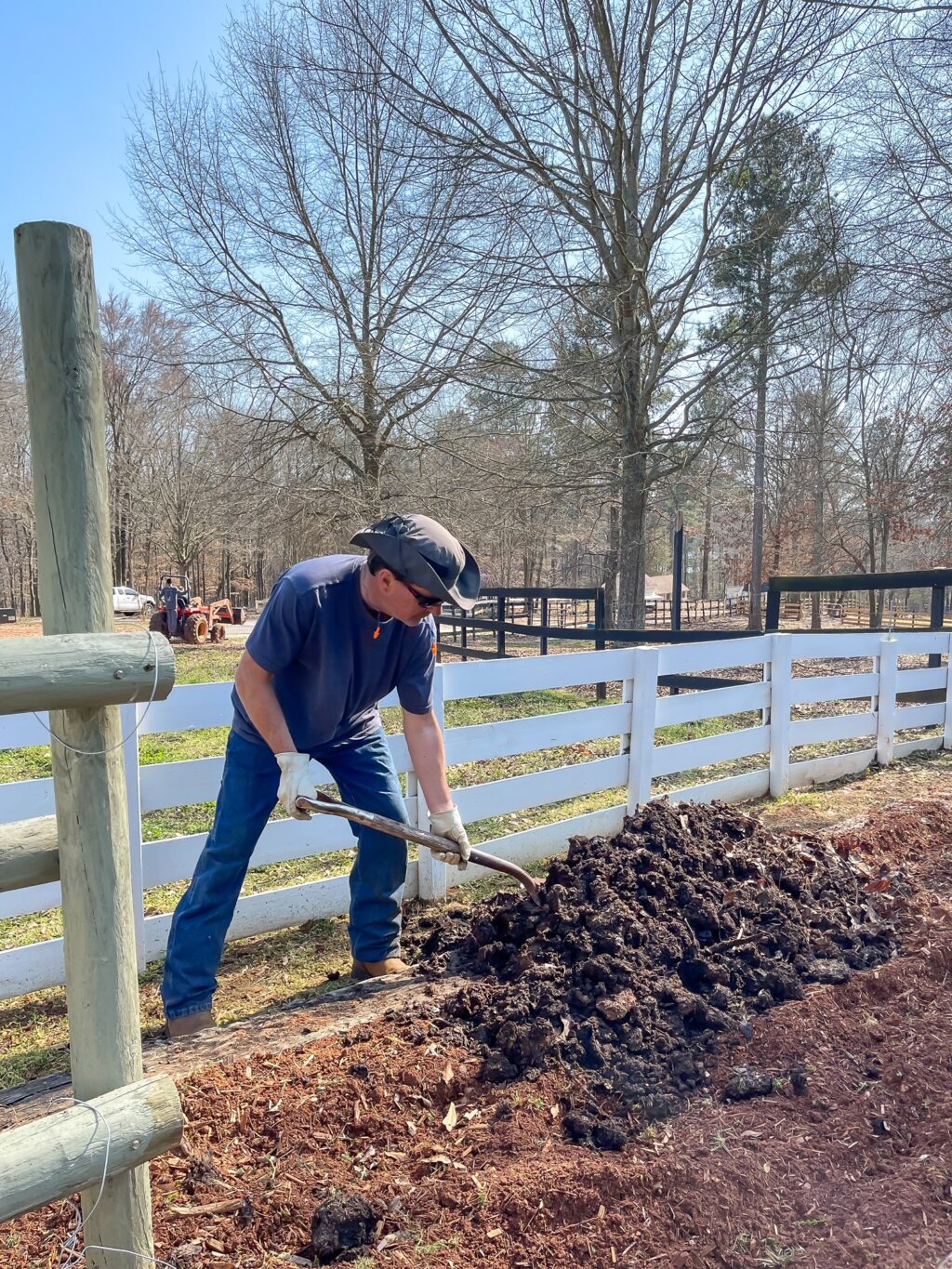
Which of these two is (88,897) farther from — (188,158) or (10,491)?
(10,491)

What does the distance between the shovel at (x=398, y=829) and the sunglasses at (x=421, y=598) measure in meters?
0.76

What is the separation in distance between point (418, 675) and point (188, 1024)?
1521 mm

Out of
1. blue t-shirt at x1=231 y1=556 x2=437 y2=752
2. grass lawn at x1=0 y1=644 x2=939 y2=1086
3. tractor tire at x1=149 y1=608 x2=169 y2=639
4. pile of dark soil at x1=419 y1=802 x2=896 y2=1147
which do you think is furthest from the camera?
tractor tire at x1=149 y1=608 x2=169 y2=639

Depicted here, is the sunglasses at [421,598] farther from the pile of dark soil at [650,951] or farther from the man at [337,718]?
the pile of dark soil at [650,951]

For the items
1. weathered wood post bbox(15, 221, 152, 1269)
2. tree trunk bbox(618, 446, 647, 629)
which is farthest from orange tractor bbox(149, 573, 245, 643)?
weathered wood post bbox(15, 221, 152, 1269)

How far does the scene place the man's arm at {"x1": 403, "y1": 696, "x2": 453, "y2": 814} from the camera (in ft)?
10.7

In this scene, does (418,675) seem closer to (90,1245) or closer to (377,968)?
(377,968)

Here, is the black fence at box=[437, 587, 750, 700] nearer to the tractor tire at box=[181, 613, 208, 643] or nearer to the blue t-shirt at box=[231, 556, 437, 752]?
the blue t-shirt at box=[231, 556, 437, 752]

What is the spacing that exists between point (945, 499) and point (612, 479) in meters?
7.52

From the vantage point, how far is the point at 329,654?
116 inches

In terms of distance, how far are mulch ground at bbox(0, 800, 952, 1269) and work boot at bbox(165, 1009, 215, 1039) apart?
367 mm

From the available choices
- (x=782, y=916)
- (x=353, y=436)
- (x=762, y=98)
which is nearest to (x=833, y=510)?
(x=353, y=436)

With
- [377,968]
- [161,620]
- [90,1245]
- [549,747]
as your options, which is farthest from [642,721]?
[161,620]

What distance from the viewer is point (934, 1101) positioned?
7.61 feet
